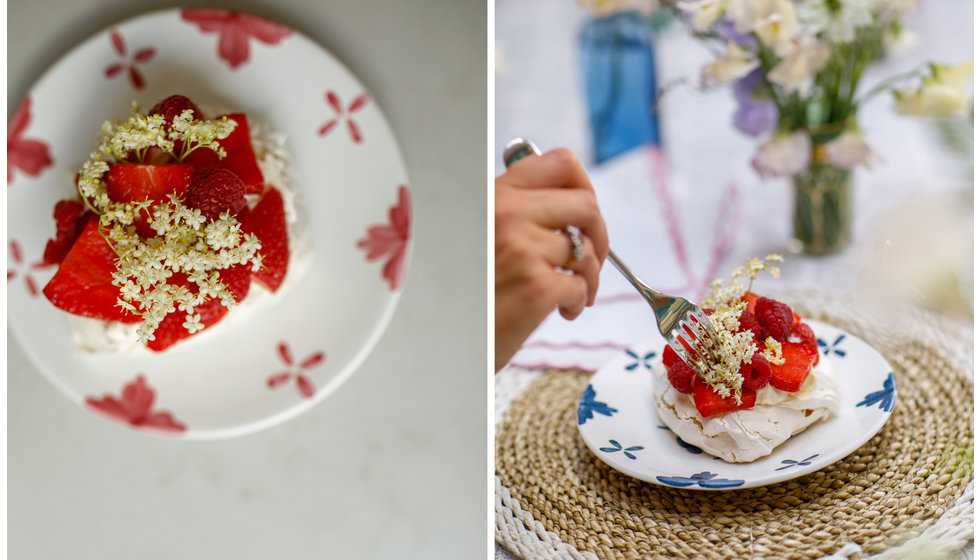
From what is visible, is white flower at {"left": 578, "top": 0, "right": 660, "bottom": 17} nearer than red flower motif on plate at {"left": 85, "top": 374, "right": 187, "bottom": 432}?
Yes

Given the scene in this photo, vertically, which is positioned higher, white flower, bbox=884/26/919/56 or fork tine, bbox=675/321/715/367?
white flower, bbox=884/26/919/56

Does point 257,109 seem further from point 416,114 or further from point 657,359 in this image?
point 657,359

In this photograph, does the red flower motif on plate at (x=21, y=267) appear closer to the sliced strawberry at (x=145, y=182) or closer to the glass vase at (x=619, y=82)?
the sliced strawberry at (x=145, y=182)

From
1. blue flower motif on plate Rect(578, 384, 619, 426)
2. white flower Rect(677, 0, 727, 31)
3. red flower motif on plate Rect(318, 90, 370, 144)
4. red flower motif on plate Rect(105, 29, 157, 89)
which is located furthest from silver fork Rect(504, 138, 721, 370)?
red flower motif on plate Rect(105, 29, 157, 89)

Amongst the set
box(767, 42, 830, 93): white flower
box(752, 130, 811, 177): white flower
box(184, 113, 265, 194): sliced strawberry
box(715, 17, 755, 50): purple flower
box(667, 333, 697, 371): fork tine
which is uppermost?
box(715, 17, 755, 50): purple flower

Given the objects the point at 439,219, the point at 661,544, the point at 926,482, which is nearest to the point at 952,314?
the point at 926,482

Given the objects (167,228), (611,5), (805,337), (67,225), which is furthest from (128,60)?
(805,337)

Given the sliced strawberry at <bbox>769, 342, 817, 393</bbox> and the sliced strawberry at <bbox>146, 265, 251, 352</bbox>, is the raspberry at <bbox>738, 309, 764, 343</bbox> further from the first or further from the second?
the sliced strawberry at <bbox>146, 265, 251, 352</bbox>
